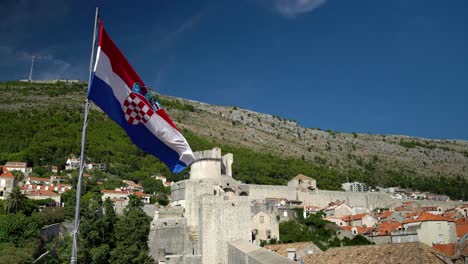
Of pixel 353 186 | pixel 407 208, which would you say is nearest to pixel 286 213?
pixel 407 208

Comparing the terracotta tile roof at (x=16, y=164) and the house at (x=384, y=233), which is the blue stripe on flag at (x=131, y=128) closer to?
the house at (x=384, y=233)

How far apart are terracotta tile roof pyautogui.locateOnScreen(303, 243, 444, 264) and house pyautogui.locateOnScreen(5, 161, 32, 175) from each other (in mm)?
47562

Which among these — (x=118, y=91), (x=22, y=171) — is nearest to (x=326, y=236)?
(x=118, y=91)

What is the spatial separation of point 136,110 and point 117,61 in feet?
3.19

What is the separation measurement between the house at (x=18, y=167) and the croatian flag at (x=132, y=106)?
181 feet

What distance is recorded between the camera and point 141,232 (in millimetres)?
29125

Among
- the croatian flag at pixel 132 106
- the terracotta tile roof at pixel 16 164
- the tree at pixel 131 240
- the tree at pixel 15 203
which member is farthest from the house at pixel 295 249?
the terracotta tile roof at pixel 16 164

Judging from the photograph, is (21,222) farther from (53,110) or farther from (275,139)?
(275,139)

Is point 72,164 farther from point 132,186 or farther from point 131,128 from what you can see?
point 131,128

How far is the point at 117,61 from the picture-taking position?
8.56 metres

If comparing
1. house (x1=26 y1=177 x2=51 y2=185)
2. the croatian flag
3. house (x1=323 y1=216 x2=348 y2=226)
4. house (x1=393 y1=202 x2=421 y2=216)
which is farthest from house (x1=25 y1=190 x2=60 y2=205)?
the croatian flag

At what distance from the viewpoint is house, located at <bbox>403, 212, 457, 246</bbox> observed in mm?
41219

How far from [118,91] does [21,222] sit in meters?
26.8

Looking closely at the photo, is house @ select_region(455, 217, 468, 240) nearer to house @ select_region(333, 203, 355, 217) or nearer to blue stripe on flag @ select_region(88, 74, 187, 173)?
house @ select_region(333, 203, 355, 217)
